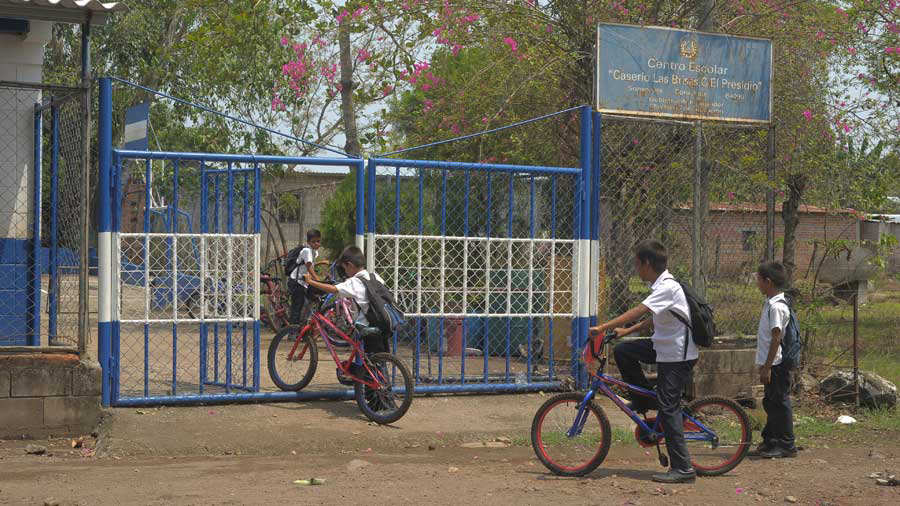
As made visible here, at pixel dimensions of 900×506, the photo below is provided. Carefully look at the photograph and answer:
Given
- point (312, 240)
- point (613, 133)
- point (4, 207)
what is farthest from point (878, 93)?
point (4, 207)

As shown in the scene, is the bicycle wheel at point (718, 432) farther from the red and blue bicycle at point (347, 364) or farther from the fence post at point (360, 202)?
the fence post at point (360, 202)

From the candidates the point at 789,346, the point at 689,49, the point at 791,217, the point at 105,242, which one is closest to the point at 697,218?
the point at 689,49

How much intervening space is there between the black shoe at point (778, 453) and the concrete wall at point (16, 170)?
19.2 feet

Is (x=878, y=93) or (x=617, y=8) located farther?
(x=878, y=93)

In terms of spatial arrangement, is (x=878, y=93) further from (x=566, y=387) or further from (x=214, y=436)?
(x=214, y=436)

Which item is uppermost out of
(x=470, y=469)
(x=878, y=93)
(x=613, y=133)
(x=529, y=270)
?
(x=878, y=93)

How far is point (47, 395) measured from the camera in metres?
7.85

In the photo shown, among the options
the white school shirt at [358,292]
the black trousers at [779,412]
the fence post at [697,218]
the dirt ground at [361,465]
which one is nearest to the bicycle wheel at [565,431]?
the dirt ground at [361,465]

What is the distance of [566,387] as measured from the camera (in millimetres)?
10125

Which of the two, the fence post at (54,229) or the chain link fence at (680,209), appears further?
the chain link fence at (680,209)

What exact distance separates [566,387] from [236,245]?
11.2ft

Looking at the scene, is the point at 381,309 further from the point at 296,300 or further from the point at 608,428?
the point at 296,300

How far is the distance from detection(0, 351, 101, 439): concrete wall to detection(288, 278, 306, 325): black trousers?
18.9 feet

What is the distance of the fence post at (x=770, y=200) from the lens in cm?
1055
